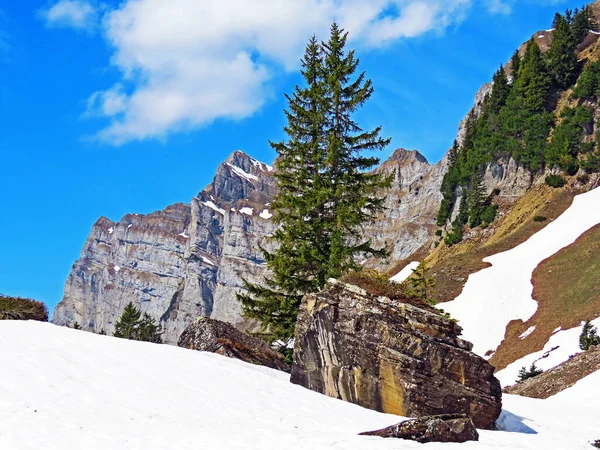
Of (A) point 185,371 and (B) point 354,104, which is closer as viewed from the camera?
(A) point 185,371

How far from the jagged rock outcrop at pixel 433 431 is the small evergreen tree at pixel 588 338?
2362 centimetres

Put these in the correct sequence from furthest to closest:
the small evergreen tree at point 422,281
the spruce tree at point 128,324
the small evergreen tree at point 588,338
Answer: the spruce tree at point 128,324, the small evergreen tree at point 588,338, the small evergreen tree at point 422,281

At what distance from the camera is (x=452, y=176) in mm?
93125

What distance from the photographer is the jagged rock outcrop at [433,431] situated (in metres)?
10.4

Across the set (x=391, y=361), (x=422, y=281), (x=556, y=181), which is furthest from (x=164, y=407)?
(x=556, y=181)

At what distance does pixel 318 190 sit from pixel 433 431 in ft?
48.2

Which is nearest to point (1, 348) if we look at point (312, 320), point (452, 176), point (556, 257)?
point (312, 320)

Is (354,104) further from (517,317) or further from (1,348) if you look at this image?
(517,317)

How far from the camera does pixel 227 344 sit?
1786cm

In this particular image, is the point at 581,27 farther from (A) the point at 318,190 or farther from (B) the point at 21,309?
(B) the point at 21,309

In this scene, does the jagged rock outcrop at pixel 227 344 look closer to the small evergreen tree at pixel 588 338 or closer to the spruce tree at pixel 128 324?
the small evergreen tree at pixel 588 338

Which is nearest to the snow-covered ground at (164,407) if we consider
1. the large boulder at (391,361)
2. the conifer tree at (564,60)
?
the large boulder at (391,361)

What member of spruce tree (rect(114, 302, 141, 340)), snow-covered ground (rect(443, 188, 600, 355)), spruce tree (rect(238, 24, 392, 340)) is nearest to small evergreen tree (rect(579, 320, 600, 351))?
snow-covered ground (rect(443, 188, 600, 355))

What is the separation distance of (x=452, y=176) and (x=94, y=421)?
292 feet
